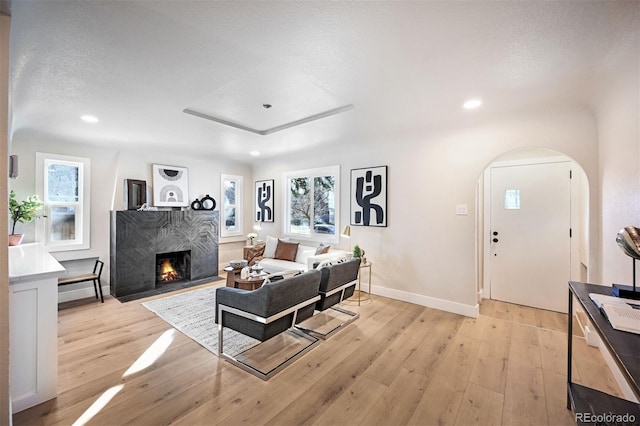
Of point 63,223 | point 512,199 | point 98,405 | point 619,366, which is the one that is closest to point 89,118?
point 63,223

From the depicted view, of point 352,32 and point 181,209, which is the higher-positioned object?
point 352,32

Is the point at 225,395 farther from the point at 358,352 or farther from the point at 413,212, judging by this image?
the point at 413,212

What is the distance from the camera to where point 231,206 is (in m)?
6.33

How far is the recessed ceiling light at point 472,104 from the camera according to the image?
2666 mm

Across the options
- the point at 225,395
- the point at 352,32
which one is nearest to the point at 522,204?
the point at 352,32

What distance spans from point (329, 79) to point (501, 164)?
325cm

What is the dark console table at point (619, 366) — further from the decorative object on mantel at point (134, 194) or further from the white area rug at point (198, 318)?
the decorative object on mantel at point (134, 194)

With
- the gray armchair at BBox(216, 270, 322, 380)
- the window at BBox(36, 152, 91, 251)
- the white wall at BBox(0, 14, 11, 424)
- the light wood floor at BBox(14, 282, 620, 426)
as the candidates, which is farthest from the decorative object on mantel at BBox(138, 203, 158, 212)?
the white wall at BBox(0, 14, 11, 424)

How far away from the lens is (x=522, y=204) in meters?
3.91

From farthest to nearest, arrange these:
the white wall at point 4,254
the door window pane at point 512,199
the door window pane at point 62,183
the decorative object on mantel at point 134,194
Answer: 1. the decorative object on mantel at point 134,194
2. the door window pane at point 62,183
3. the door window pane at point 512,199
4. the white wall at point 4,254

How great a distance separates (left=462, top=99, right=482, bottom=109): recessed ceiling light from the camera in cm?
267

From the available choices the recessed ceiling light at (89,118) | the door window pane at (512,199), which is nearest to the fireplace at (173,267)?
the recessed ceiling light at (89,118)

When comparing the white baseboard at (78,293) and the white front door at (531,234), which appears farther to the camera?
the white baseboard at (78,293)

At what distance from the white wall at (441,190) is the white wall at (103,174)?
120 inches
